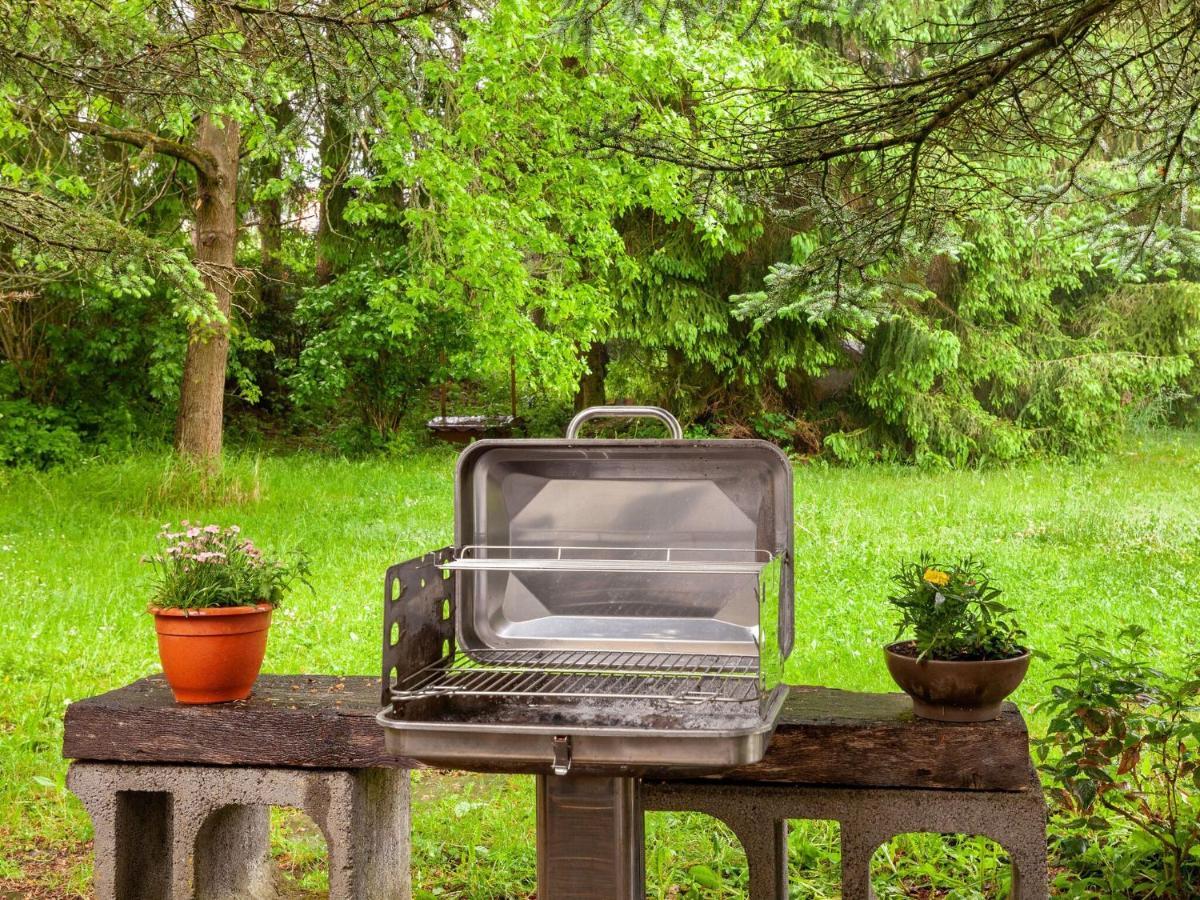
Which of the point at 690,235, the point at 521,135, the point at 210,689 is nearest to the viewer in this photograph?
the point at 210,689

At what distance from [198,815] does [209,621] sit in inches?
19.2

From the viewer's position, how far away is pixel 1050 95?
3316 mm

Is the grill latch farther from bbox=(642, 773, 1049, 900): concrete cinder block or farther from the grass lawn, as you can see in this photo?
the grass lawn

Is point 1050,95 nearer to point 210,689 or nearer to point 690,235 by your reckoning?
point 210,689

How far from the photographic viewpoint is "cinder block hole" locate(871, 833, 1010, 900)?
3607 millimetres

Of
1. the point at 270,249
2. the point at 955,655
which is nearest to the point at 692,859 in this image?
the point at 955,655

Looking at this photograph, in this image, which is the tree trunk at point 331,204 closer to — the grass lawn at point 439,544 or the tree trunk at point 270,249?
the tree trunk at point 270,249

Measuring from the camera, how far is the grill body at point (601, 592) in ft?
7.59

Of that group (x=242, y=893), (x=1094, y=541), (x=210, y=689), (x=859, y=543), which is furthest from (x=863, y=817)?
(x=1094, y=541)

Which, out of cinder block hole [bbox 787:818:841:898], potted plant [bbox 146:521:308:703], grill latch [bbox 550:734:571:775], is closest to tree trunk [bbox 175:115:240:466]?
cinder block hole [bbox 787:818:841:898]

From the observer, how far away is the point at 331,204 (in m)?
14.9

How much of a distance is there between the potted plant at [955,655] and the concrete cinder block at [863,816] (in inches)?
7.5

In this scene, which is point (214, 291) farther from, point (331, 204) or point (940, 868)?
point (940, 868)

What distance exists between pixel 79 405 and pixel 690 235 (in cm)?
778
